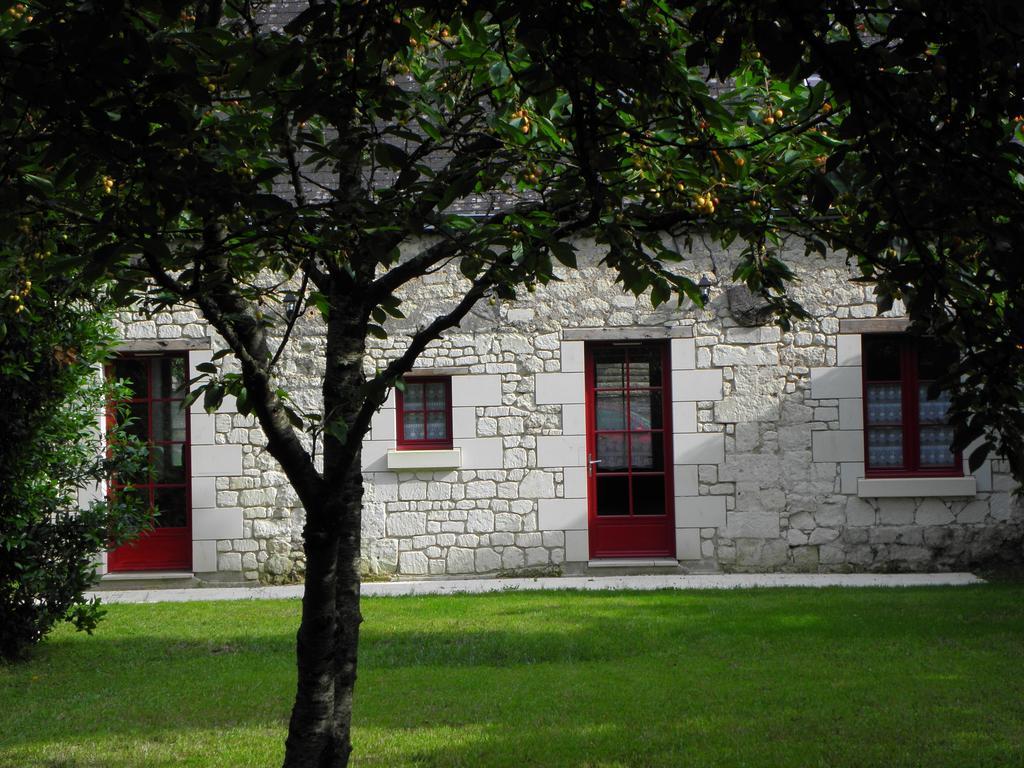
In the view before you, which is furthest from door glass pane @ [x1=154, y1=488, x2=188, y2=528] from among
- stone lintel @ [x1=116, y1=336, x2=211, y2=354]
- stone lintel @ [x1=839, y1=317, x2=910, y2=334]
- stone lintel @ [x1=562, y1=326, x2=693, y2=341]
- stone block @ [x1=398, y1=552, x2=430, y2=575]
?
stone lintel @ [x1=839, y1=317, x2=910, y2=334]

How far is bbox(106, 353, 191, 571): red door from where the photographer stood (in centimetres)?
1030

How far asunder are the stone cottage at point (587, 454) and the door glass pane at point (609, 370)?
0.26 m

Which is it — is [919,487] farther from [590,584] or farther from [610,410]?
[590,584]

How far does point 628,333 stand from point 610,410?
0.76 meters

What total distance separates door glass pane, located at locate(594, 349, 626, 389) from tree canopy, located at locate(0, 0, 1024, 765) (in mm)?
6551

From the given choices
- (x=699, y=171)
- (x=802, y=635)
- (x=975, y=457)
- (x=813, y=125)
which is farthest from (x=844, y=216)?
(x=802, y=635)

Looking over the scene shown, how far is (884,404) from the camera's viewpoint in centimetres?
1027

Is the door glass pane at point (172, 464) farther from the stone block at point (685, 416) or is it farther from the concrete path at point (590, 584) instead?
the stone block at point (685, 416)

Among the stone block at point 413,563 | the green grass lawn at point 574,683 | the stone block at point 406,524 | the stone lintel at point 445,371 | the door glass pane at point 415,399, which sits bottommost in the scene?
the green grass lawn at point 574,683

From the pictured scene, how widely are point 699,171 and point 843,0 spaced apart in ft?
2.56

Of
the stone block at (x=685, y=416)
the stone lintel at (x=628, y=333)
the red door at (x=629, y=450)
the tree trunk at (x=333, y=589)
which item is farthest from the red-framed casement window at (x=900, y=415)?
the tree trunk at (x=333, y=589)

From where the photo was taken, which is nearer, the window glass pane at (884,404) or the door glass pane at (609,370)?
→ the window glass pane at (884,404)

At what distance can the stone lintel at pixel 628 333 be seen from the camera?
1016 cm

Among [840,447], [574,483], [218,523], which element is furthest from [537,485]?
[218,523]
